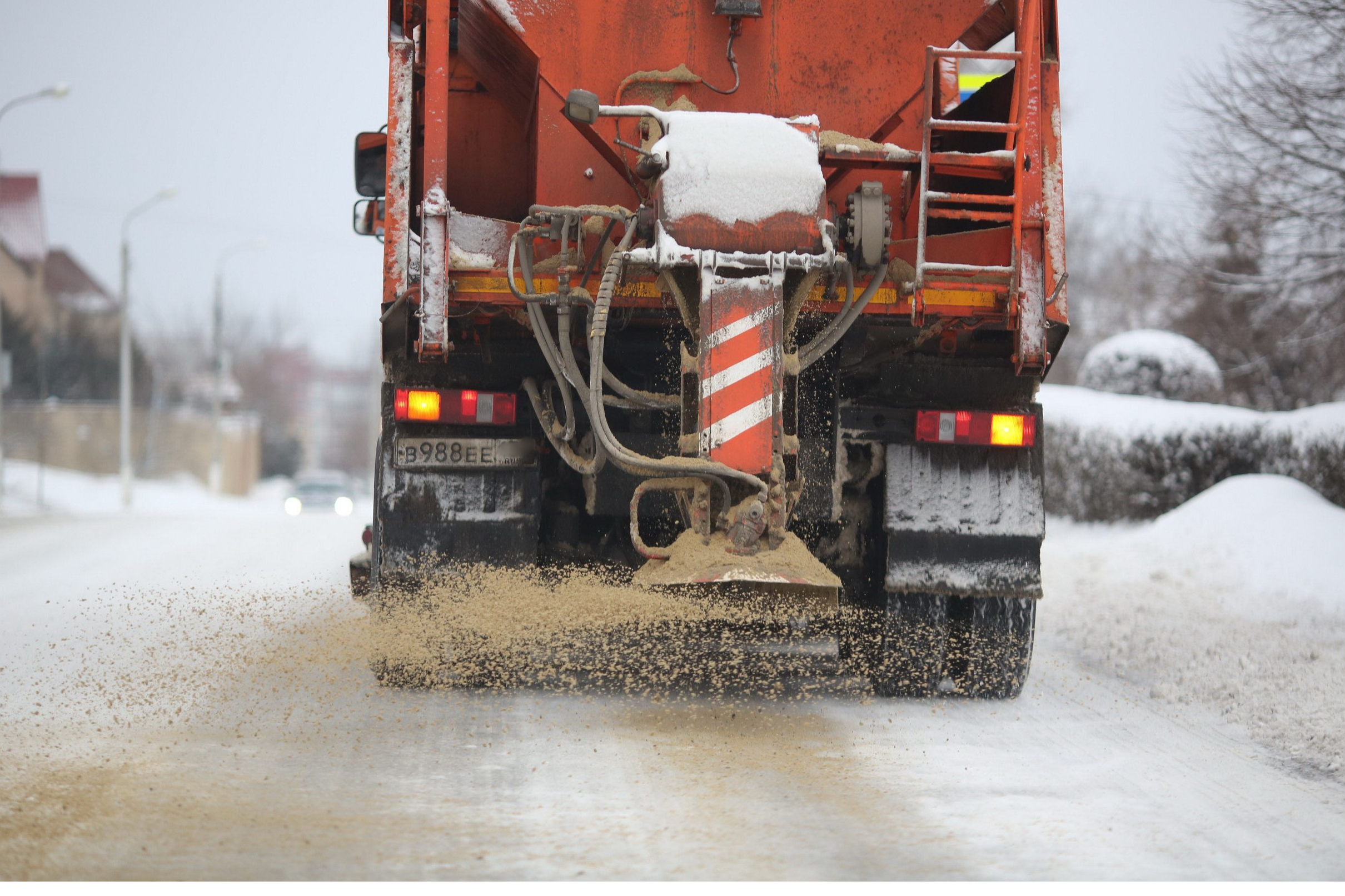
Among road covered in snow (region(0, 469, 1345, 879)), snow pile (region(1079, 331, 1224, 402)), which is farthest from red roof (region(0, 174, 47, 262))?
road covered in snow (region(0, 469, 1345, 879))

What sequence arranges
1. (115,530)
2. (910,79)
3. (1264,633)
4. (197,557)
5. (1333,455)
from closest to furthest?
1. (910,79)
2. (1264,633)
3. (1333,455)
4. (197,557)
5. (115,530)

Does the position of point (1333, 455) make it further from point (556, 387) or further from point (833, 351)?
point (556, 387)

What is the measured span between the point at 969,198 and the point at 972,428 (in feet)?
3.23

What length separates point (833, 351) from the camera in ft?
18.2

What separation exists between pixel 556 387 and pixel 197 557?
25.0 feet

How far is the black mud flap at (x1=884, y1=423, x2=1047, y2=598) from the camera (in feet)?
18.1

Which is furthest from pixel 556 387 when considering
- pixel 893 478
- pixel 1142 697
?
pixel 1142 697

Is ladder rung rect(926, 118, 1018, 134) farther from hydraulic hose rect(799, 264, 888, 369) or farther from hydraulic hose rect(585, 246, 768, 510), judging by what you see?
hydraulic hose rect(585, 246, 768, 510)

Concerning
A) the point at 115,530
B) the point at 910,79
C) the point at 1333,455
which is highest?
the point at 910,79

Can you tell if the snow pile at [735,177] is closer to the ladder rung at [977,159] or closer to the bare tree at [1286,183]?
the ladder rung at [977,159]

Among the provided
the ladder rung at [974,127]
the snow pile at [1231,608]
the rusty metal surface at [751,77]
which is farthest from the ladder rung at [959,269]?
the snow pile at [1231,608]

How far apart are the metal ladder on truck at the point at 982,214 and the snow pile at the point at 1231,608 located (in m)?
1.86

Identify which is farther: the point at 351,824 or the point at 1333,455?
the point at 1333,455

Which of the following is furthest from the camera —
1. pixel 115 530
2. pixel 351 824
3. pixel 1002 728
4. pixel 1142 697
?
pixel 115 530
